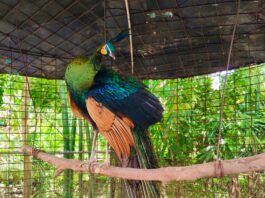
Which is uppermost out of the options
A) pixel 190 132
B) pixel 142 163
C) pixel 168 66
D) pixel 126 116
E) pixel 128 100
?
pixel 168 66

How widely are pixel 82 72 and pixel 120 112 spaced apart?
0.44m

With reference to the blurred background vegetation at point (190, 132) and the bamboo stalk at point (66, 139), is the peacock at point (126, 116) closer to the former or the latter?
the blurred background vegetation at point (190, 132)

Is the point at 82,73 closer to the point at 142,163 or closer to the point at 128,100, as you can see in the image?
the point at 128,100

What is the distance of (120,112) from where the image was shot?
1.90 metres

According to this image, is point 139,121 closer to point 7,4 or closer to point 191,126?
point 7,4

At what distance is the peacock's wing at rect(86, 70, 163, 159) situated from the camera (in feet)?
6.15

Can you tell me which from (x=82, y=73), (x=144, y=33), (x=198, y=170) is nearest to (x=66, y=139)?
(x=144, y=33)

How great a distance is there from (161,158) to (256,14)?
6.67 feet

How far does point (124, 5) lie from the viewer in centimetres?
245

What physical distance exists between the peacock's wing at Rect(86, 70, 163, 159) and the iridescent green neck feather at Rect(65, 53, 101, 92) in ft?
0.45

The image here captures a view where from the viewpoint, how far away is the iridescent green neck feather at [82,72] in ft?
6.81

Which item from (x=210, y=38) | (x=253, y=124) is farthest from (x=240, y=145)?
(x=210, y=38)

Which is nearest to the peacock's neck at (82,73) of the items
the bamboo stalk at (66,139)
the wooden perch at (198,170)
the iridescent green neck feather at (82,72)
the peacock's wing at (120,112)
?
the iridescent green neck feather at (82,72)

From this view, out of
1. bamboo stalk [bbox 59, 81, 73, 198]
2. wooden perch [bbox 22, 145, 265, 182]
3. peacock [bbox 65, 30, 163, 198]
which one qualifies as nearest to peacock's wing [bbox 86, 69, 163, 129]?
peacock [bbox 65, 30, 163, 198]
